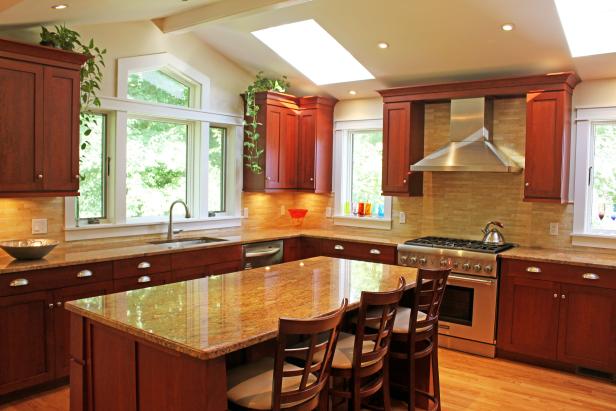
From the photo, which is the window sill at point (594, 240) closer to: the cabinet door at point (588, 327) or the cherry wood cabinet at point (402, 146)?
the cabinet door at point (588, 327)

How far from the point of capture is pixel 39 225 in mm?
4332

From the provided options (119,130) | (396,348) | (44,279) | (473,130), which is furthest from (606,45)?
(44,279)

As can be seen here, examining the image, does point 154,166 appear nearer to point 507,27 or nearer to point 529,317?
point 507,27

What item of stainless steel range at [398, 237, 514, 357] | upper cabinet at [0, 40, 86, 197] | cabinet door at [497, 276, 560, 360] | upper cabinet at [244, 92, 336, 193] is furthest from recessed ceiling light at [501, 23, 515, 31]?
upper cabinet at [0, 40, 86, 197]

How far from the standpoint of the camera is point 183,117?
5.44m

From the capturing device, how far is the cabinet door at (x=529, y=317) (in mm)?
4449

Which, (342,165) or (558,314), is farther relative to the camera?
(342,165)

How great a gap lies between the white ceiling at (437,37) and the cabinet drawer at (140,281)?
2300mm

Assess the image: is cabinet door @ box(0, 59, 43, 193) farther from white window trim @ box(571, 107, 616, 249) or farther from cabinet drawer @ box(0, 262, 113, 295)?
white window trim @ box(571, 107, 616, 249)

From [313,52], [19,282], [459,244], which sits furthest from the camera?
[313,52]

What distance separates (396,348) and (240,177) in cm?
328

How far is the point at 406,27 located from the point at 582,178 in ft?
6.92

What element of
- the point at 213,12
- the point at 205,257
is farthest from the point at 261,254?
the point at 213,12

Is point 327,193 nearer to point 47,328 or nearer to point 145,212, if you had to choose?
point 145,212
